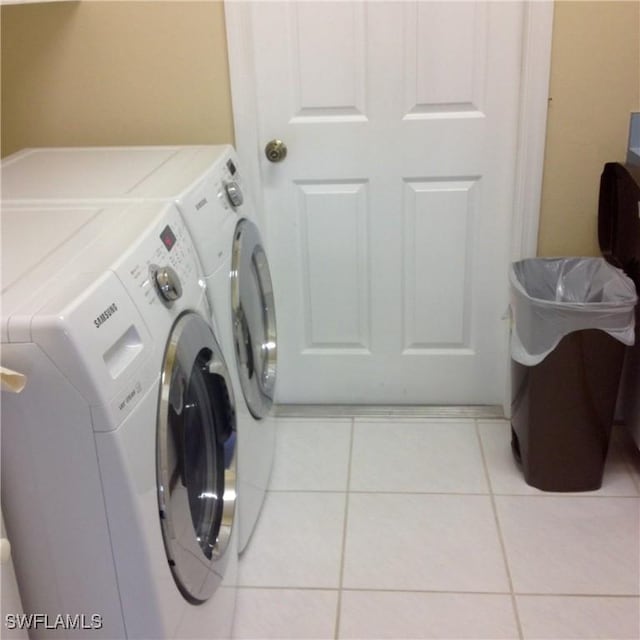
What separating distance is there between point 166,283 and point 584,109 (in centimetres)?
142

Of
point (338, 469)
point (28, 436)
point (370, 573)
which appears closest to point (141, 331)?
point (28, 436)

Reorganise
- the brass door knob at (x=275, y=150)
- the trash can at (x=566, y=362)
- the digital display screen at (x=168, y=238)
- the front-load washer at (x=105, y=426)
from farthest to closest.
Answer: the brass door knob at (x=275, y=150) → the trash can at (x=566, y=362) → the digital display screen at (x=168, y=238) → the front-load washer at (x=105, y=426)

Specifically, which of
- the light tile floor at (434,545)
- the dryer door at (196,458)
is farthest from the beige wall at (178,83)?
the dryer door at (196,458)

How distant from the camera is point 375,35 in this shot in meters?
2.21

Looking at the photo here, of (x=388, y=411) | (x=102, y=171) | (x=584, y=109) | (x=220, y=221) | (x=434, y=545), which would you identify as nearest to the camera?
(x=220, y=221)

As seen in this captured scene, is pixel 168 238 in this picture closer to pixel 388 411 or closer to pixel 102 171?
pixel 102 171

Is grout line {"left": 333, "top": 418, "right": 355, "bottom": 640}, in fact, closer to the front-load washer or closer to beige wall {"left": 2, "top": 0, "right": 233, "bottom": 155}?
the front-load washer

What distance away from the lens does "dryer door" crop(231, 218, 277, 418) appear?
1863 millimetres

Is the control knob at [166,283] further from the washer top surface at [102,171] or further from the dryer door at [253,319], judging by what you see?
the dryer door at [253,319]

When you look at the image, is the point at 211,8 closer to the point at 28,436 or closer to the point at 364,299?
the point at 364,299

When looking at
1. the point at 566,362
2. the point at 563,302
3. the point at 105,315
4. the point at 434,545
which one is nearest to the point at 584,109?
the point at 563,302

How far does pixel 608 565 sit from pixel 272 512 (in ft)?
2.87

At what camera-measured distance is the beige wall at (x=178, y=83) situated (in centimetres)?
215

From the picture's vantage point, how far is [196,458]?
4.98 feet
